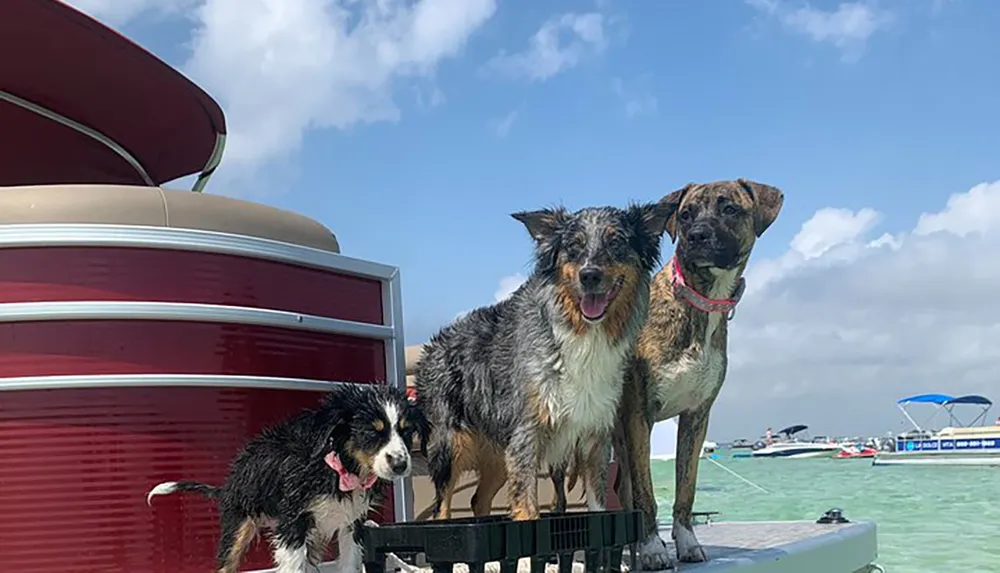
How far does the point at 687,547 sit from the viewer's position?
4.93m

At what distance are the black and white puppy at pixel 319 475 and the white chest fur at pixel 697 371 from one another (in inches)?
62.5

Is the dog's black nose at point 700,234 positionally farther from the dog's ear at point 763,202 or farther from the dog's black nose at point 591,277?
the dog's black nose at point 591,277

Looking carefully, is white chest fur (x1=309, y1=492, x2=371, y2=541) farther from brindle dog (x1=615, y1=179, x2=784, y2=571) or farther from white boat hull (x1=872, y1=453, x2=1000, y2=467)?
white boat hull (x1=872, y1=453, x2=1000, y2=467)

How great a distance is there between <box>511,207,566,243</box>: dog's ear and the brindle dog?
2.79 feet

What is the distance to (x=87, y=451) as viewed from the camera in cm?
390

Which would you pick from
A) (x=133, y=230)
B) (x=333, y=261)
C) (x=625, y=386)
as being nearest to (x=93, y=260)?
(x=133, y=230)

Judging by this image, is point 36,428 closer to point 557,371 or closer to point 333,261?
point 333,261

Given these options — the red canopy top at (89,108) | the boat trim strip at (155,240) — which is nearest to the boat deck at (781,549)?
the boat trim strip at (155,240)

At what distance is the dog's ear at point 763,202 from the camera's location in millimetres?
5000

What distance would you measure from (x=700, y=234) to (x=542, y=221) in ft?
3.23

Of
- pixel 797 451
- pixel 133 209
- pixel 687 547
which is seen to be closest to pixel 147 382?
pixel 133 209

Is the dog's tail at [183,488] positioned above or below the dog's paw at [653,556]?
above

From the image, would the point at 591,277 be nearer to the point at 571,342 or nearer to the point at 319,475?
the point at 571,342

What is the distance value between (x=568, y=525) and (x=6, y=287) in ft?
7.99
